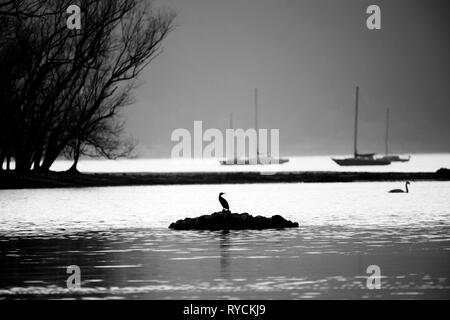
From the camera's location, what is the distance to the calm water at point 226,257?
17875mm

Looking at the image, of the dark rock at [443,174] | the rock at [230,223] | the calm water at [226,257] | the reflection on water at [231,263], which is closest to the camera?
the reflection on water at [231,263]

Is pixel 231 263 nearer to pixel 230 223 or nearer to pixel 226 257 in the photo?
pixel 226 257

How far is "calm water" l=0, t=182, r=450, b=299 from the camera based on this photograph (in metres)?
17.9

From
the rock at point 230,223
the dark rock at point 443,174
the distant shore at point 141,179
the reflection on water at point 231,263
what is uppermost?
the dark rock at point 443,174

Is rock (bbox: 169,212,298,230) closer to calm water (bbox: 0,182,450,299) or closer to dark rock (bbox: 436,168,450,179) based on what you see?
calm water (bbox: 0,182,450,299)

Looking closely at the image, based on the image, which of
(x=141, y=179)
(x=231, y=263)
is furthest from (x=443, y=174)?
(x=231, y=263)

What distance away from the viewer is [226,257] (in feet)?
75.6

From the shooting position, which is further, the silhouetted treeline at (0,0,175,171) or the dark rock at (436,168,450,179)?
the dark rock at (436,168,450,179)

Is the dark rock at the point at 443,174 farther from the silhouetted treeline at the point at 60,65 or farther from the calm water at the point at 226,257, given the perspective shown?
the calm water at the point at 226,257

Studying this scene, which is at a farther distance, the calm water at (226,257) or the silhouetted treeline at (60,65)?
the silhouetted treeline at (60,65)

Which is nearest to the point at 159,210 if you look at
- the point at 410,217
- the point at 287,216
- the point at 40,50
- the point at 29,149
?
the point at 287,216

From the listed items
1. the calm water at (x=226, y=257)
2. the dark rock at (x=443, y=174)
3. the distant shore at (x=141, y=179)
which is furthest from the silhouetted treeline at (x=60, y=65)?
the dark rock at (x=443, y=174)

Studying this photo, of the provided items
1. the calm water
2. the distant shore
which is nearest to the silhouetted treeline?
the distant shore

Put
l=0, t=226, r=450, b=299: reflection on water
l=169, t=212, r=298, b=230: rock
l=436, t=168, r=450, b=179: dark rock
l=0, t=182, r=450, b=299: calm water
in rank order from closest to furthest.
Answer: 1. l=0, t=226, r=450, b=299: reflection on water
2. l=0, t=182, r=450, b=299: calm water
3. l=169, t=212, r=298, b=230: rock
4. l=436, t=168, r=450, b=179: dark rock
